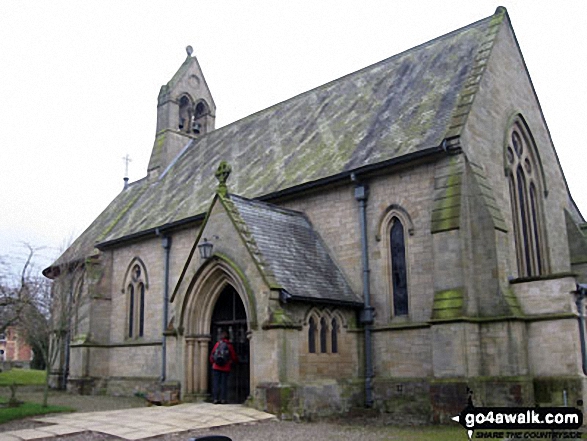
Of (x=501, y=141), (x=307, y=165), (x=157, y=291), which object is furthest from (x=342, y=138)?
(x=157, y=291)

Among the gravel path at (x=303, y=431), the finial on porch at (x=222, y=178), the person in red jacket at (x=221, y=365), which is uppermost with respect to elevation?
the finial on porch at (x=222, y=178)

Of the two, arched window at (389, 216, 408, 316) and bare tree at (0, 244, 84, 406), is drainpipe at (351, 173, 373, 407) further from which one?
bare tree at (0, 244, 84, 406)

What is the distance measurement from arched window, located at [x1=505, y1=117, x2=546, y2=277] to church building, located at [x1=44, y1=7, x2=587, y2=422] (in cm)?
7

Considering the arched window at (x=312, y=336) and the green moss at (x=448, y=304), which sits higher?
the green moss at (x=448, y=304)

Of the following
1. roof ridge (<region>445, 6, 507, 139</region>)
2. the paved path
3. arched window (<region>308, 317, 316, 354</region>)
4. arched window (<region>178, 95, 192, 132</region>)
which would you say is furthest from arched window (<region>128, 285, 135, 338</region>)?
roof ridge (<region>445, 6, 507, 139</region>)

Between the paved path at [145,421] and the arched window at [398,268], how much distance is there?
514 cm

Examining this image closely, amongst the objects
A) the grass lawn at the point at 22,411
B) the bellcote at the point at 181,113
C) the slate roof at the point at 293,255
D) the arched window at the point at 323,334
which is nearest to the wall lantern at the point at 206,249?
Answer: the slate roof at the point at 293,255

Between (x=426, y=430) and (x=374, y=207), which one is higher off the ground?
(x=374, y=207)

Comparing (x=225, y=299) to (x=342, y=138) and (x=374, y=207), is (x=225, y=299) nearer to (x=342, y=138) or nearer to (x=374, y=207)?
(x=374, y=207)

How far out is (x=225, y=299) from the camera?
19984 millimetres

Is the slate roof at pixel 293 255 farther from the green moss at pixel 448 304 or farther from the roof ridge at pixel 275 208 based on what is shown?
the green moss at pixel 448 304

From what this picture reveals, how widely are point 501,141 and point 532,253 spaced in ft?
13.0

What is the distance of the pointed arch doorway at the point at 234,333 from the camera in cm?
1931

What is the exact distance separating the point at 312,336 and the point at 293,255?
8.34 feet
